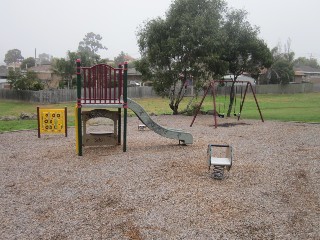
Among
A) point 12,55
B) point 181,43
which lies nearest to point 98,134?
point 181,43

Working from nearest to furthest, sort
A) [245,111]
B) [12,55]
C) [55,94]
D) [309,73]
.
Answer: [245,111] → [55,94] → [309,73] → [12,55]

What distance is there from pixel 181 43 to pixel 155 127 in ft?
37.2

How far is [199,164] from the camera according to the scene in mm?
9719

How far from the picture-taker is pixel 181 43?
72.0 ft

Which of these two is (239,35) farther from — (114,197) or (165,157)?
(114,197)

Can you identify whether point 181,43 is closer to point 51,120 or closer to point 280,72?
point 51,120

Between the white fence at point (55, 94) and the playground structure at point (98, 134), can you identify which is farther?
the white fence at point (55, 94)

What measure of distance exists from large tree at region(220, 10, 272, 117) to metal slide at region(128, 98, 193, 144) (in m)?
10.1

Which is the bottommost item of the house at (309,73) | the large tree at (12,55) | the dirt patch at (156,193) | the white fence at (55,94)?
the dirt patch at (156,193)

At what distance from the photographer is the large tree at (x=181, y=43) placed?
21516 mm

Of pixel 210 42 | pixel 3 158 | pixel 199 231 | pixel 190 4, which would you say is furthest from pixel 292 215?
pixel 190 4

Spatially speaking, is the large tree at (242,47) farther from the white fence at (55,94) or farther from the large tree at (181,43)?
the white fence at (55,94)

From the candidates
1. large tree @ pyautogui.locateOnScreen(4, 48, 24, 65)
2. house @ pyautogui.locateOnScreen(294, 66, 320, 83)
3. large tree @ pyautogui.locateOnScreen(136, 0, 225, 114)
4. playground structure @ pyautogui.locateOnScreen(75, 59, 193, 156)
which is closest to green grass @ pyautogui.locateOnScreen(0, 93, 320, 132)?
large tree @ pyautogui.locateOnScreen(136, 0, 225, 114)

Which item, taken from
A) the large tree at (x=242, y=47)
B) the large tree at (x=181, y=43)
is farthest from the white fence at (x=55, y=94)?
the large tree at (x=242, y=47)
